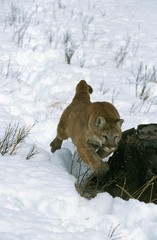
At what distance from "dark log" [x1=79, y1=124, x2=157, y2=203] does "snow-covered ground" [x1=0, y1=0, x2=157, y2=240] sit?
0.61ft

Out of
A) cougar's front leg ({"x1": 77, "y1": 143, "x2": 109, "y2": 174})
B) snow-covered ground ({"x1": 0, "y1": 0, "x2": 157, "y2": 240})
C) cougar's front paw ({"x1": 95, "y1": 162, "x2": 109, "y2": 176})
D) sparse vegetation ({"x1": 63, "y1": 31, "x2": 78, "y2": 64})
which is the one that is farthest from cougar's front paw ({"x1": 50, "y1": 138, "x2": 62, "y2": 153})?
sparse vegetation ({"x1": 63, "y1": 31, "x2": 78, "y2": 64})

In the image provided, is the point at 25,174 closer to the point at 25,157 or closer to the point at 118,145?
the point at 25,157

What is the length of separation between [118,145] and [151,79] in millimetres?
3895

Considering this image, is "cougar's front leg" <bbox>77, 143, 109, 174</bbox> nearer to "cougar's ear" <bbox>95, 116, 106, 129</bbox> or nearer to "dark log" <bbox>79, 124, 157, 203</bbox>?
"dark log" <bbox>79, 124, 157, 203</bbox>

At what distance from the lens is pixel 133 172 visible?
4.63m

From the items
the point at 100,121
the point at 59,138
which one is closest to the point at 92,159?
the point at 100,121

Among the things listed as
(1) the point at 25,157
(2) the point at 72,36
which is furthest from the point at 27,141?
(2) the point at 72,36

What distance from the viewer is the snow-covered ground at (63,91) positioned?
385 centimetres

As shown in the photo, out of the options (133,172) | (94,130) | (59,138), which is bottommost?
(59,138)

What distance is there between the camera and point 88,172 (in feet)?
16.5

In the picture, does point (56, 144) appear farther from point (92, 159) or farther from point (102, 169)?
point (102, 169)

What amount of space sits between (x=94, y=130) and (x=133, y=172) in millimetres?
518

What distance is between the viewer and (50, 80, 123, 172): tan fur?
4.55 metres

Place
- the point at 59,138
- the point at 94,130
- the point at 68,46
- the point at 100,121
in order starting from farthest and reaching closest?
1. the point at 68,46
2. the point at 59,138
3. the point at 94,130
4. the point at 100,121
